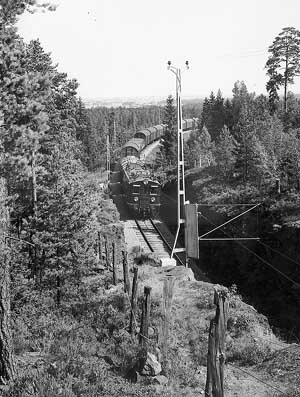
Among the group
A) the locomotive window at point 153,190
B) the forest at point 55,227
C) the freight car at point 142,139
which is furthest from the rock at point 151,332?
the freight car at point 142,139

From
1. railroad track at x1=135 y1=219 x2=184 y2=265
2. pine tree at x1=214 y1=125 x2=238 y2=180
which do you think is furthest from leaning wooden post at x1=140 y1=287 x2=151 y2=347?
pine tree at x1=214 y1=125 x2=238 y2=180

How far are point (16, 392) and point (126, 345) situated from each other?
110 inches

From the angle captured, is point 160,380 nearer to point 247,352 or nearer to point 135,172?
point 247,352

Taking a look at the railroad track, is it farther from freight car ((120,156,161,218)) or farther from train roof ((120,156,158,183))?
train roof ((120,156,158,183))

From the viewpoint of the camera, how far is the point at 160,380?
8188 mm

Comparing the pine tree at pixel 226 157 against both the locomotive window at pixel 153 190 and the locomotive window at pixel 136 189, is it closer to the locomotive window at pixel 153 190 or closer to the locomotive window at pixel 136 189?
the locomotive window at pixel 153 190

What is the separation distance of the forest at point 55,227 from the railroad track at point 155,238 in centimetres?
321

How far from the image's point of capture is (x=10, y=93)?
7.17 meters

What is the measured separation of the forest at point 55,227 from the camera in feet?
23.8

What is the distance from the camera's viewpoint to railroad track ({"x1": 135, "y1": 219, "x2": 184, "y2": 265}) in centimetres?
3187

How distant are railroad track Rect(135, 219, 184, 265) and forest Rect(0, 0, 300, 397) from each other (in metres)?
3.21

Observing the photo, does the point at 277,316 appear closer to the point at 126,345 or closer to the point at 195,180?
the point at 126,345

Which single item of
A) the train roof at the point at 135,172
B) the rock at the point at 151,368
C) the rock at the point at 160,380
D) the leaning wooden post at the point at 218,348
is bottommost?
the rock at the point at 160,380

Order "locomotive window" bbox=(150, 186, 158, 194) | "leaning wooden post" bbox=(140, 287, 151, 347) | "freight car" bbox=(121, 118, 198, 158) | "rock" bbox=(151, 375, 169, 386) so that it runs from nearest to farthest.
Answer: "rock" bbox=(151, 375, 169, 386) < "leaning wooden post" bbox=(140, 287, 151, 347) < "locomotive window" bbox=(150, 186, 158, 194) < "freight car" bbox=(121, 118, 198, 158)
